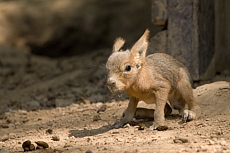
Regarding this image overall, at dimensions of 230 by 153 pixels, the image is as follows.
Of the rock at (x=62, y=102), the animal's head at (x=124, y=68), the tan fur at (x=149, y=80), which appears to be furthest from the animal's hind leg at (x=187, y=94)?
the rock at (x=62, y=102)

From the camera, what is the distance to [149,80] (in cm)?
553

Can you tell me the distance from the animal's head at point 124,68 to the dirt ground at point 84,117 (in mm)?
535

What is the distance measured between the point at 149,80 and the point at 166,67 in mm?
391

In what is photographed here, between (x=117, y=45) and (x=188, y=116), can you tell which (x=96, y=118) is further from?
(x=188, y=116)

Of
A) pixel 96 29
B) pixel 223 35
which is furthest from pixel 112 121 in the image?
pixel 96 29

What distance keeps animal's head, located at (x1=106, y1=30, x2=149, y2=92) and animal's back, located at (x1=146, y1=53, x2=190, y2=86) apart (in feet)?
0.93

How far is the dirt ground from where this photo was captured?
15.6 feet

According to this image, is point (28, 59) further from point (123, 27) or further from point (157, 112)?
point (157, 112)

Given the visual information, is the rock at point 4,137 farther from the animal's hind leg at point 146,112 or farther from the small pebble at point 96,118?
the animal's hind leg at point 146,112

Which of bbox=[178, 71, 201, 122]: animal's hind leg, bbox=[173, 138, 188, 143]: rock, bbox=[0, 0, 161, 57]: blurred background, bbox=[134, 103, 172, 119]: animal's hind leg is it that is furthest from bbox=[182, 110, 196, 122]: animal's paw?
bbox=[0, 0, 161, 57]: blurred background

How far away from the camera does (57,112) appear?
23.7ft

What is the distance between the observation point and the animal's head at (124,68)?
202 inches

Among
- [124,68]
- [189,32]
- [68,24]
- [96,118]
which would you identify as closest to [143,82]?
[124,68]

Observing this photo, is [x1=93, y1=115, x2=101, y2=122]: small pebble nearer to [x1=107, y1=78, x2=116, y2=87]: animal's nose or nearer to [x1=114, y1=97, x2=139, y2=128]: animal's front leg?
[x1=114, y1=97, x2=139, y2=128]: animal's front leg
